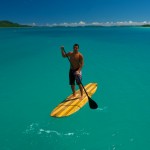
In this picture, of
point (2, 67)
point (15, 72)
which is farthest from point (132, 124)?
point (2, 67)

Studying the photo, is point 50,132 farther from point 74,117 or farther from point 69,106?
point 74,117

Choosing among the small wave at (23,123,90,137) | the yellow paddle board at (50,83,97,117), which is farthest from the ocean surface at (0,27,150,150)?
the yellow paddle board at (50,83,97,117)

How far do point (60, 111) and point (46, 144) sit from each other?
1432 millimetres

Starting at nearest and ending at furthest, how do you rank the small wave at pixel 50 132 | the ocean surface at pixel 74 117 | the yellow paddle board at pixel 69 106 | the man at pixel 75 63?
1. the ocean surface at pixel 74 117
2. the yellow paddle board at pixel 69 106
3. the small wave at pixel 50 132
4. the man at pixel 75 63

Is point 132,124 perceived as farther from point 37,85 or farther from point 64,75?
point 64,75

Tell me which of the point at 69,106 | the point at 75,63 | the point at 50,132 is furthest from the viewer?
the point at 75,63

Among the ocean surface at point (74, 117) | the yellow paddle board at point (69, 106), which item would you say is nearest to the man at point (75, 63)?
the yellow paddle board at point (69, 106)

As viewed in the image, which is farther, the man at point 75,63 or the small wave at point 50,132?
the man at point 75,63

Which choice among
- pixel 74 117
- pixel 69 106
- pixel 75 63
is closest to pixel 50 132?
pixel 69 106

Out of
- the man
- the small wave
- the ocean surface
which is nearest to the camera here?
the ocean surface

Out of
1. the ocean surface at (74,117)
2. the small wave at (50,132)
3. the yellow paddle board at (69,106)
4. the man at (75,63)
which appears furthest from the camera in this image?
the man at (75,63)

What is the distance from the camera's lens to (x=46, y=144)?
977 cm

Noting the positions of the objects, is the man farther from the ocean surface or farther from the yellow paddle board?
the ocean surface

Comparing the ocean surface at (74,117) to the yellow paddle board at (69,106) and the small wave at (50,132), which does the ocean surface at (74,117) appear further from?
the yellow paddle board at (69,106)
